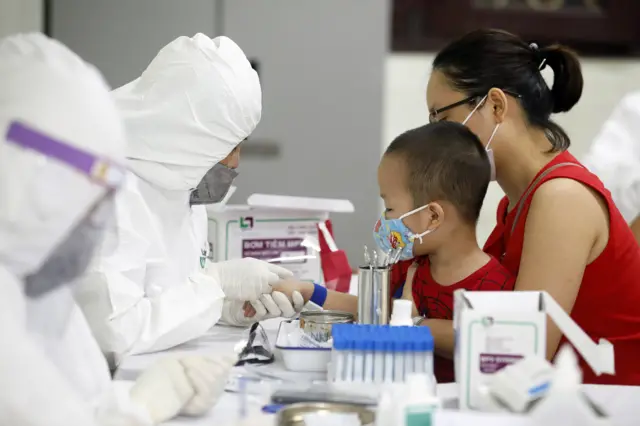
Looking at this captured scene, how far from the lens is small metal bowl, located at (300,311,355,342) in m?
1.53

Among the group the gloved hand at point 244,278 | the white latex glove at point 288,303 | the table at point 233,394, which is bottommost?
the table at point 233,394

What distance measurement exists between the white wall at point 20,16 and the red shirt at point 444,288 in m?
2.09

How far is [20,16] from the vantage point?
124 inches

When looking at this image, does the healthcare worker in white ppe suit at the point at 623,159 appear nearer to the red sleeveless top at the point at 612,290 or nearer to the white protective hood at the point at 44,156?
the red sleeveless top at the point at 612,290

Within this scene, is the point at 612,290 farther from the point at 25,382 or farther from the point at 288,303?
the point at 25,382

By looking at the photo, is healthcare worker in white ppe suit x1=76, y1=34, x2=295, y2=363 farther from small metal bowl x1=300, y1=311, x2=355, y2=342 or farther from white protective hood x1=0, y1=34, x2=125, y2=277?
white protective hood x1=0, y1=34, x2=125, y2=277

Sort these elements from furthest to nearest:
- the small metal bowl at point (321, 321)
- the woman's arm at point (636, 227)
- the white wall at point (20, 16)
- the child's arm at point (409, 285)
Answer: the white wall at point (20, 16)
the woman's arm at point (636, 227)
the child's arm at point (409, 285)
the small metal bowl at point (321, 321)

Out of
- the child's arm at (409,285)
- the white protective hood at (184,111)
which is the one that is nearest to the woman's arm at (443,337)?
the child's arm at (409,285)

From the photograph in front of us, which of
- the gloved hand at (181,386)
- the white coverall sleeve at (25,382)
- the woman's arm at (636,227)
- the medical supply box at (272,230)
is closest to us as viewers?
the white coverall sleeve at (25,382)

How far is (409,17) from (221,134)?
2280 millimetres

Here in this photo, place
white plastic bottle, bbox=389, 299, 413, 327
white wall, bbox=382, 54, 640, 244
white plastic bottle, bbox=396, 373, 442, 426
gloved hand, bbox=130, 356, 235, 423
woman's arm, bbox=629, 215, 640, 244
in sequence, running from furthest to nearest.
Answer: white wall, bbox=382, 54, 640, 244 → woman's arm, bbox=629, 215, 640, 244 → white plastic bottle, bbox=389, 299, 413, 327 → gloved hand, bbox=130, 356, 235, 423 → white plastic bottle, bbox=396, 373, 442, 426

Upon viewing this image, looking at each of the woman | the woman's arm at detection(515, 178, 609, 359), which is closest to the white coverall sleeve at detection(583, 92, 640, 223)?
the woman

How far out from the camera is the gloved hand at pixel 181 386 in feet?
3.84

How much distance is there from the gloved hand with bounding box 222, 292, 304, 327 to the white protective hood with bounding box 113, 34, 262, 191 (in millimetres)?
274
